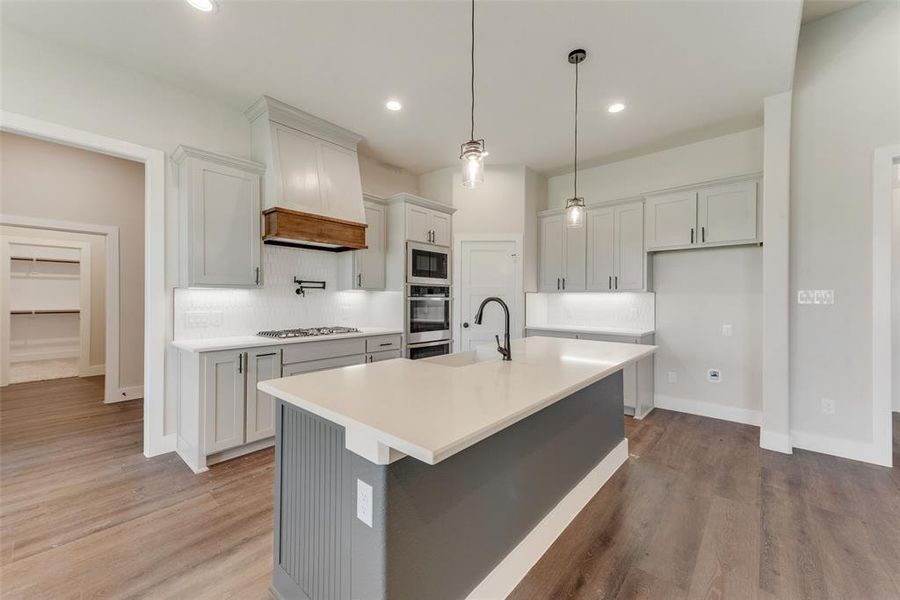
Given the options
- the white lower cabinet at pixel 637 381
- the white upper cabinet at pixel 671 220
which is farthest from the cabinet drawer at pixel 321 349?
the white upper cabinet at pixel 671 220

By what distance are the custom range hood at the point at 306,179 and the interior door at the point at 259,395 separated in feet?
3.42

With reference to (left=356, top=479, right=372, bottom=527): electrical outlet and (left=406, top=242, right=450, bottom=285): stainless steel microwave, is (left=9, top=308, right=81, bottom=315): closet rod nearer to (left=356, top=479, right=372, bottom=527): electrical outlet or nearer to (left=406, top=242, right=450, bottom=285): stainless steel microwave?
(left=406, top=242, right=450, bottom=285): stainless steel microwave

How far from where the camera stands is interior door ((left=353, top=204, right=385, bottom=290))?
4090mm

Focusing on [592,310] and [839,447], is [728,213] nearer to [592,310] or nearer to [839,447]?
[592,310]

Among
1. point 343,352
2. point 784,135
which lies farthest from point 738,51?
point 343,352

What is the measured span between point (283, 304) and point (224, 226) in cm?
95

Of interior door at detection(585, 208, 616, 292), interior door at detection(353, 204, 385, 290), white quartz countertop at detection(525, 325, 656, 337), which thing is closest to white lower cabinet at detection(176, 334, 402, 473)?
interior door at detection(353, 204, 385, 290)

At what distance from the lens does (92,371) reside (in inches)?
→ 224

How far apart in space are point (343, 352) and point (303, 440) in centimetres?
213

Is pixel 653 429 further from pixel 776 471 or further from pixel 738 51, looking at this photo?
pixel 738 51

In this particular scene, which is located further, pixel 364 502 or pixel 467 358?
pixel 467 358

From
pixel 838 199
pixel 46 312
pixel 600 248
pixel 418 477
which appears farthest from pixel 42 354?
pixel 838 199

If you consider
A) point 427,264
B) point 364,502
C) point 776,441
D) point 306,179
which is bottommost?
point 776,441

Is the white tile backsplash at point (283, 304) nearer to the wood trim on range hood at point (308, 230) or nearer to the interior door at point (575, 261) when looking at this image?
the wood trim on range hood at point (308, 230)
